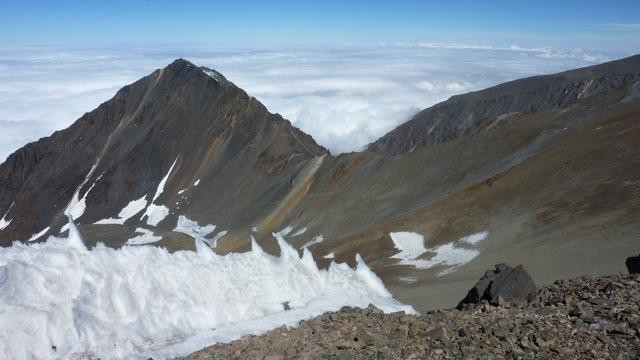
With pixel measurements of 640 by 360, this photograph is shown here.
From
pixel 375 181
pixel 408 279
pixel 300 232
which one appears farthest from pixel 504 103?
pixel 408 279

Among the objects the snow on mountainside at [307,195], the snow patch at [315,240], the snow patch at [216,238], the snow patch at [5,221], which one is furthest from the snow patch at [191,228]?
the snow patch at [5,221]

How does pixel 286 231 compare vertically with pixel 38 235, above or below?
above

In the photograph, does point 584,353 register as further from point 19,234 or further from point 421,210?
point 19,234

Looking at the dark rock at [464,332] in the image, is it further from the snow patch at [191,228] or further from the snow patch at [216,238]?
the snow patch at [191,228]

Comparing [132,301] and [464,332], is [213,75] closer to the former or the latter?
[132,301]

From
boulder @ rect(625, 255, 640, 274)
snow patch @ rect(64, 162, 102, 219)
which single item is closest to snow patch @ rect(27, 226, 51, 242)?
snow patch @ rect(64, 162, 102, 219)

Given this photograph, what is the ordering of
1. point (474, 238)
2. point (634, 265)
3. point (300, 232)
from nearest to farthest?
point (634, 265) → point (474, 238) → point (300, 232)

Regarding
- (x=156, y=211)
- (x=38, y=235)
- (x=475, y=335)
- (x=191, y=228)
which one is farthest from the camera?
(x=38, y=235)
